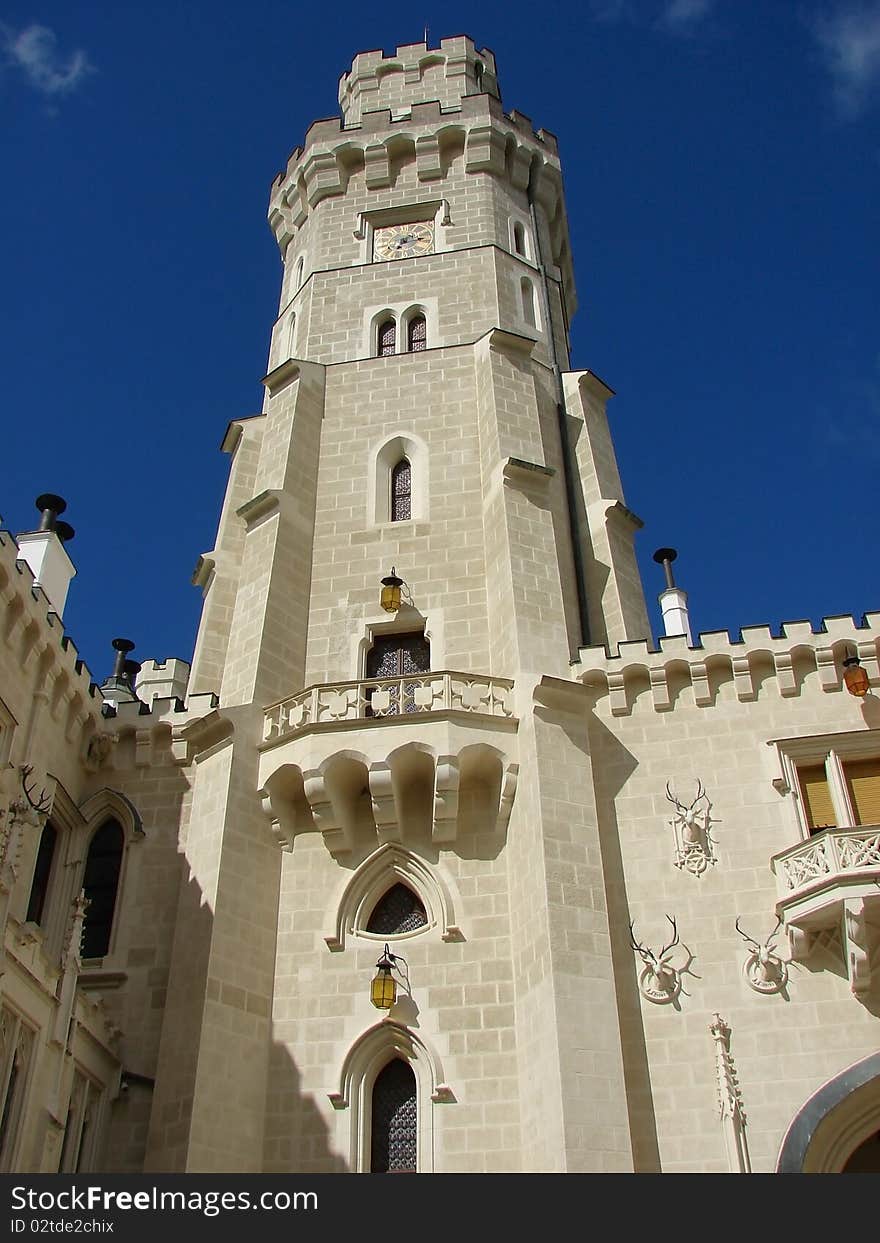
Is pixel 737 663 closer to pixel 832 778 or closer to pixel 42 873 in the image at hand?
pixel 832 778

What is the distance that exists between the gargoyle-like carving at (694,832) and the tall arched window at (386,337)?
458 inches

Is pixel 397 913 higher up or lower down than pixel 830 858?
higher up

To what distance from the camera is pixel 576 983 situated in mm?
15641

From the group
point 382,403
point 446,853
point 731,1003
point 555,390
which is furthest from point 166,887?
point 555,390

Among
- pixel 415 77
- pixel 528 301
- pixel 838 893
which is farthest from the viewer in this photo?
pixel 415 77

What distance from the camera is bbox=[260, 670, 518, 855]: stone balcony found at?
703 inches

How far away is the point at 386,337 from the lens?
2567 cm

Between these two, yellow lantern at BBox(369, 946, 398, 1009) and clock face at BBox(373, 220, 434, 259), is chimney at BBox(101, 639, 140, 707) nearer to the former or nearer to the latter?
clock face at BBox(373, 220, 434, 259)

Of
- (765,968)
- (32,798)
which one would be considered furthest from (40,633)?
(765,968)

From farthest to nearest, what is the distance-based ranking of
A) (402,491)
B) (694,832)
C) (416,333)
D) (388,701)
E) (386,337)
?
(386,337) → (416,333) → (402,491) → (388,701) → (694,832)

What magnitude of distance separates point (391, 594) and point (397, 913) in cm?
538

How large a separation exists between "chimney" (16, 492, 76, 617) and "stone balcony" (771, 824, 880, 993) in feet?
41.5

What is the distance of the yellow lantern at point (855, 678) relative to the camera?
1836cm

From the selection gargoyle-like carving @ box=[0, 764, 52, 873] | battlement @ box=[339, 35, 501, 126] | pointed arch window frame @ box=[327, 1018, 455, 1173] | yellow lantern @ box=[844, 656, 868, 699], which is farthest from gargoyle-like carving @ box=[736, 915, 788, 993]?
battlement @ box=[339, 35, 501, 126]
